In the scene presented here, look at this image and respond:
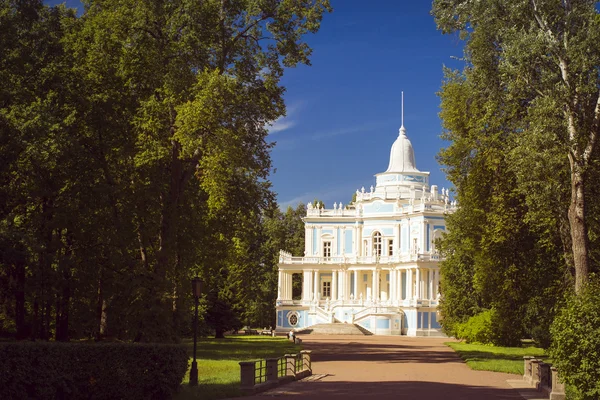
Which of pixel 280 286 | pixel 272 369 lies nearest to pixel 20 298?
pixel 272 369

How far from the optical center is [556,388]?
1975 cm

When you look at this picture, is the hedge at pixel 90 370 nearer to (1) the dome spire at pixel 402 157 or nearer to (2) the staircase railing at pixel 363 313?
(2) the staircase railing at pixel 363 313

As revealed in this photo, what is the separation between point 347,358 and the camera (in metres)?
34.0

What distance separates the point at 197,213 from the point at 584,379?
17555 millimetres

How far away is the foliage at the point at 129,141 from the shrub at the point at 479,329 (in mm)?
20713

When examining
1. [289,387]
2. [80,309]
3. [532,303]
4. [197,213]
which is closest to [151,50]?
[197,213]

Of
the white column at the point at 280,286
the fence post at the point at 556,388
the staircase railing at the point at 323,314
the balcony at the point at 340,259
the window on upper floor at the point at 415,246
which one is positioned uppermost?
the window on upper floor at the point at 415,246

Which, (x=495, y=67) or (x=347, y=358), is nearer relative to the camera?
(x=495, y=67)

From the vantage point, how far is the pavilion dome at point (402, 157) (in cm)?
8662

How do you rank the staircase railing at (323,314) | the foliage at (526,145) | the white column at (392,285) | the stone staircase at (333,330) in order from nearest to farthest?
the foliage at (526,145), the stone staircase at (333,330), the staircase railing at (323,314), the white column at (392,285)

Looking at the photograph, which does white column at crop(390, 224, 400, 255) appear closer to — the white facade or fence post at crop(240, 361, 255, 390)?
the white facade

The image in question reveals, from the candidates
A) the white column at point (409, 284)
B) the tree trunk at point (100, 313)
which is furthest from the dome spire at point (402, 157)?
the tree trunk at point (100, 313)

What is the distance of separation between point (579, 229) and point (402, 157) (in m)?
64.6

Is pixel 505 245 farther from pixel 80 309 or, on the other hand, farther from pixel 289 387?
pixel 80 309
